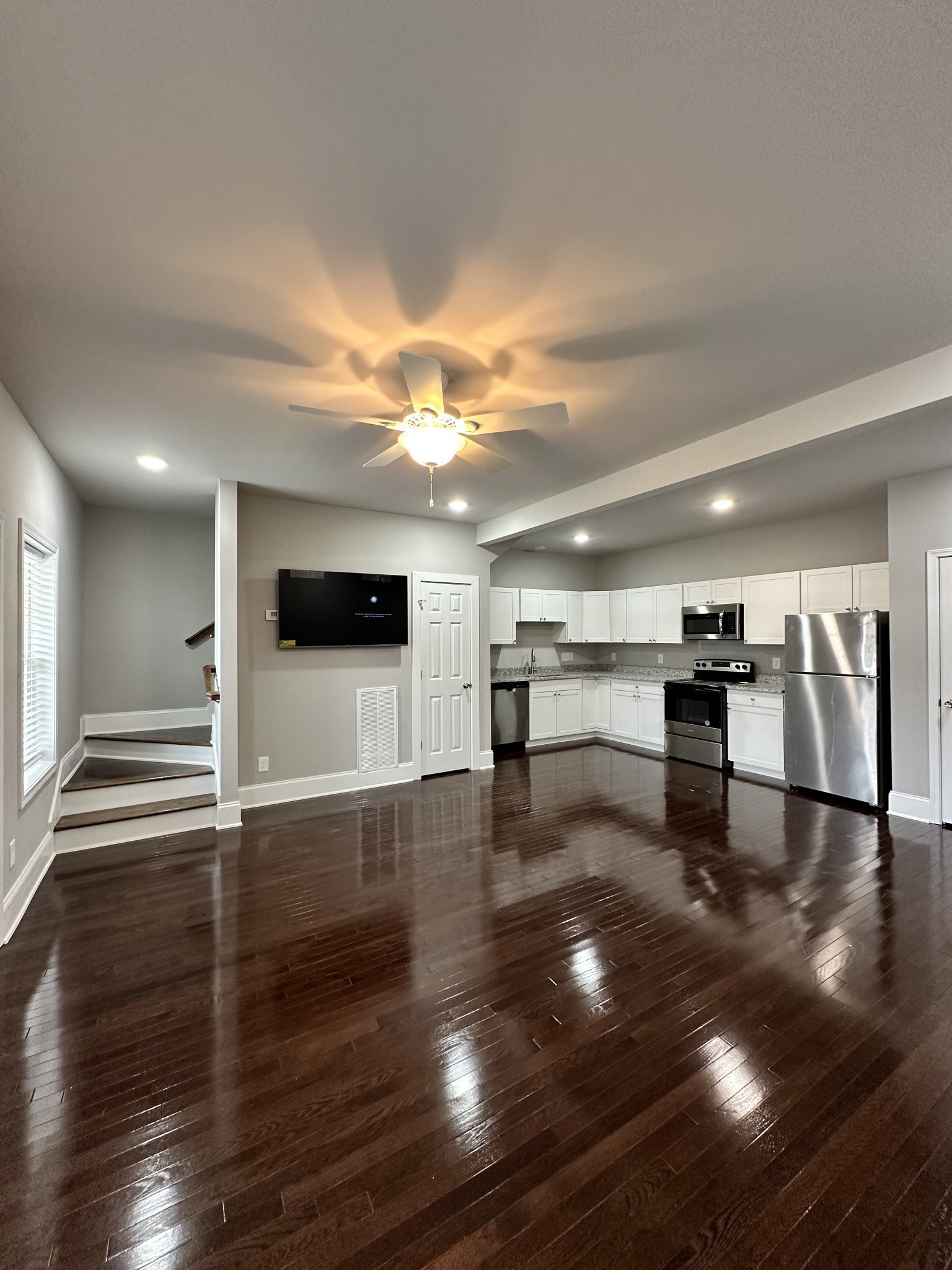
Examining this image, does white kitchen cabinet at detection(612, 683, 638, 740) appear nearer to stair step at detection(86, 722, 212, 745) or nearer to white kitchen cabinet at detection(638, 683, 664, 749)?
white kitchen cabinet at detection(638, 683, 664, 749)

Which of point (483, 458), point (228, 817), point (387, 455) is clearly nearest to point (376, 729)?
point (228, 817)

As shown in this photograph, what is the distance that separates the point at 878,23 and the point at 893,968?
3256 mm

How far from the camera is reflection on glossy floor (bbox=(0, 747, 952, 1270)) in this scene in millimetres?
1321

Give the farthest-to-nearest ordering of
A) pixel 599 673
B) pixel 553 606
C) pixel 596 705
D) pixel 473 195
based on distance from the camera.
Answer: pixel 599 673 → pixel 596 705 → pixel 553 606 → pixel 473 195

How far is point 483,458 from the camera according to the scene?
9.79 ft

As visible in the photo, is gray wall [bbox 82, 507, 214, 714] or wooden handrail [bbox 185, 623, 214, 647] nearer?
gray wall [bbox 82, 507, 214, 714]

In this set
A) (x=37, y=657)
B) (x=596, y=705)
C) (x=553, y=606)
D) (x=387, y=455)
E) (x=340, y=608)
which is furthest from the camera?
(x=596, y=705)

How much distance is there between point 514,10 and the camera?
1086mm

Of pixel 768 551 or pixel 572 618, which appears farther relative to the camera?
pixel 572 618

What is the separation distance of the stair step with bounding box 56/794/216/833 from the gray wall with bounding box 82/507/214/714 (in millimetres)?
1779

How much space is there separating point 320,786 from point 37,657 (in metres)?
2.48

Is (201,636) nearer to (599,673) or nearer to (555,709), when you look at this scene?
(555,709)

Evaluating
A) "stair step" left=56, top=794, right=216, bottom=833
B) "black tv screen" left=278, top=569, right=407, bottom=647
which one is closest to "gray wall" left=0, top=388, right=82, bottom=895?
"stair step" left=56, top=794, right=216, bottom=833

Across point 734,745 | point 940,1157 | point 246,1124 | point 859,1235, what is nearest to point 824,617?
point 734,745
